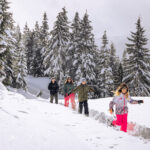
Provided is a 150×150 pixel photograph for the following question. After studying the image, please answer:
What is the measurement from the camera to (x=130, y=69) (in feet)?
82.2

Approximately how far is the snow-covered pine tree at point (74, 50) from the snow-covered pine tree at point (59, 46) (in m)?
0.99

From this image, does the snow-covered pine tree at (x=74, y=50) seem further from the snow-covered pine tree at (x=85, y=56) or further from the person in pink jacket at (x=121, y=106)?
the person in pink jacket at (x=121, y=106)

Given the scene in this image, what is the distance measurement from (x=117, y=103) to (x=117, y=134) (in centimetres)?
130

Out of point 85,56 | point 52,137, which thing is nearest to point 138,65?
point 85,56

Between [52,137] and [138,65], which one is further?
[138,65]

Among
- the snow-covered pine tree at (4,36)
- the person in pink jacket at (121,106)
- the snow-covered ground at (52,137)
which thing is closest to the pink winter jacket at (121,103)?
the person in pink jacket at (121,106)

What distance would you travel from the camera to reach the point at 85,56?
28484 mm

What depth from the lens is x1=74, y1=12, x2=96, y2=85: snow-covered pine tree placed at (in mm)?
28281

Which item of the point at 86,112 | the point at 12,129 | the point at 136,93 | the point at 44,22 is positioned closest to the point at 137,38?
the point at 136,93

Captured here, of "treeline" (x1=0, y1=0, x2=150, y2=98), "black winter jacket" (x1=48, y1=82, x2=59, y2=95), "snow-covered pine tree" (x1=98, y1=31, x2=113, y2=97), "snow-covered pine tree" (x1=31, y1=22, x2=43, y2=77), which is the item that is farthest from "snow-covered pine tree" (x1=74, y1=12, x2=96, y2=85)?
"snow-covered pine tree" (x1=31, y1=22, x2=43, y2=77)

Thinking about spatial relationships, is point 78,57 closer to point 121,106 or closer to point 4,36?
point 4,36

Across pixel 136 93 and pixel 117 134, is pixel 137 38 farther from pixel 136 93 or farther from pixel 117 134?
pixel 117 134

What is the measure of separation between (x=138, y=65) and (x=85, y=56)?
8032 millimetres

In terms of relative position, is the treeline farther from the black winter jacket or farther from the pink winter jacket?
the pink winter jacket
